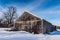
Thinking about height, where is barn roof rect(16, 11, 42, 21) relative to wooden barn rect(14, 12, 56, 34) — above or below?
above

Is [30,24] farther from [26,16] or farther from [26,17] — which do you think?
[26,16]

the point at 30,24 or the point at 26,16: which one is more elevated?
the point at 26,16

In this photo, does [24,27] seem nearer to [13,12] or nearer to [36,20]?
[36,20]

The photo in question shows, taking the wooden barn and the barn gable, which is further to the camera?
the barn gable

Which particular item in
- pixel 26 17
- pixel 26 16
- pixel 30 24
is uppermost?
pixel 26 16

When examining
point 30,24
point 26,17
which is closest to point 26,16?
point 26,17

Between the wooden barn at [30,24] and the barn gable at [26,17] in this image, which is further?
the barn gable at [26,17]

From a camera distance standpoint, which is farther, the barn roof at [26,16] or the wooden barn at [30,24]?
the barn roof at [26,16]

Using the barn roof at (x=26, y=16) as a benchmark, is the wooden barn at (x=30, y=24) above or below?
below

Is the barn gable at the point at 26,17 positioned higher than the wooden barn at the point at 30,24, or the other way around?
the barn gable at the point at 26,17

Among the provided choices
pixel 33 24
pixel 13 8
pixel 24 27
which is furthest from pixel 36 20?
pixel 13 8

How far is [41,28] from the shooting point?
19656mm

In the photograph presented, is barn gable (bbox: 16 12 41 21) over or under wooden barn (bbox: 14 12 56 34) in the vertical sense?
over

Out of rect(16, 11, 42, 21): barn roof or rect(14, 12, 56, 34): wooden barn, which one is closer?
rect(14, 12, 56, 34): wooden barn
